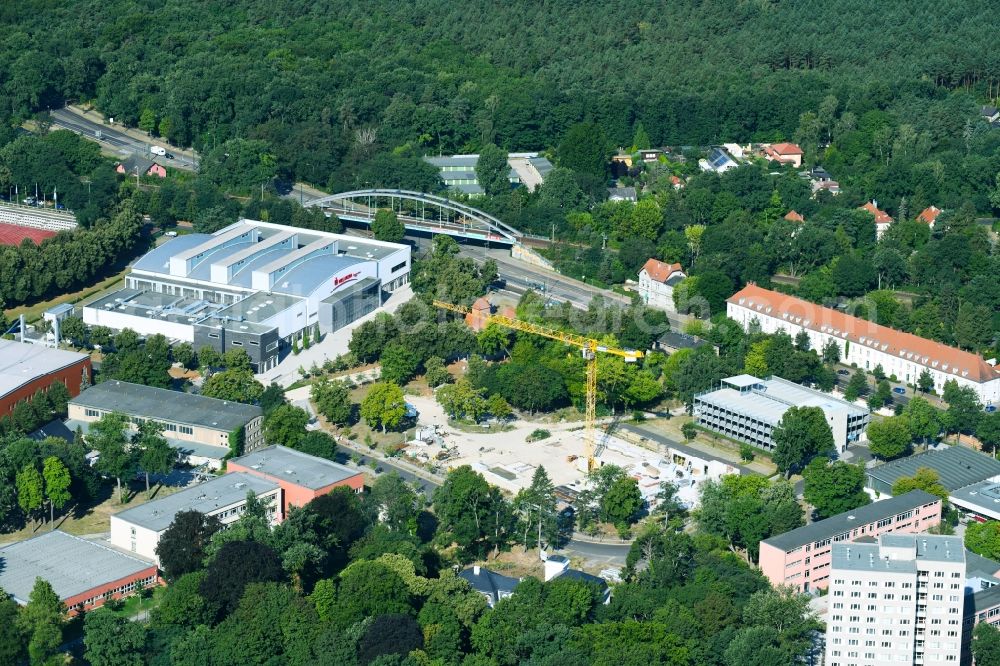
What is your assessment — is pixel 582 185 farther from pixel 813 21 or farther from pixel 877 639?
pixel 877 639

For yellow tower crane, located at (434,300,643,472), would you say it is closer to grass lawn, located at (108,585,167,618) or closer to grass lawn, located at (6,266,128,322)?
grass lawn, located at (6,266,128,322)

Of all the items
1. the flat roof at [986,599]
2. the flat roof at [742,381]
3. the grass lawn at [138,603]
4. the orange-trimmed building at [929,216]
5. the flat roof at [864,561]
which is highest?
the orange-trimmed building at [929,216]

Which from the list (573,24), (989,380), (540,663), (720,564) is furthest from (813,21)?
(540,663)

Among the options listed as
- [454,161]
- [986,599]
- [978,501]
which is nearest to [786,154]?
[454,161]

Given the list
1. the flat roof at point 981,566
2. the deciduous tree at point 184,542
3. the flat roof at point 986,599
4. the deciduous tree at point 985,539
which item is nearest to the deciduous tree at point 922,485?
the deciduous tree at point 985,539

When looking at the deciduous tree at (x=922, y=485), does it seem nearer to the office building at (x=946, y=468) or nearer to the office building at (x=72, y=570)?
the office building at (x=946, y=468)
